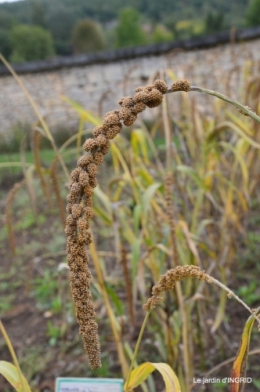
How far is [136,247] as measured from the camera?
3.07ft

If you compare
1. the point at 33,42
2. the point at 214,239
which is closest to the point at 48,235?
the point at 214,239

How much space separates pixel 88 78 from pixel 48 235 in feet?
13.6

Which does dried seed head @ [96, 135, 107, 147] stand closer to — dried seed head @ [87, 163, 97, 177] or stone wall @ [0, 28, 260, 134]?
dried seed head @ [87, 163, 97, 177]

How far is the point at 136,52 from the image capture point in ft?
20.1

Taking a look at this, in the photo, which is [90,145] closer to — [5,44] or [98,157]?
[98,157]

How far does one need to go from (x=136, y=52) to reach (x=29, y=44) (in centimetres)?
835

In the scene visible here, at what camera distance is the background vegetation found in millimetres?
12039

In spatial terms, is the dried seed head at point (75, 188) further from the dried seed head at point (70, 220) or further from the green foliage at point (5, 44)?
the green foliage at point (5, 44)

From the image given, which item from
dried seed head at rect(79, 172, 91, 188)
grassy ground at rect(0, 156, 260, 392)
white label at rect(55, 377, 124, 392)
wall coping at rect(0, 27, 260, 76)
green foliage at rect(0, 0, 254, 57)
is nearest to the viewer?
dried seed head at rect(79, 172, 91, 188)

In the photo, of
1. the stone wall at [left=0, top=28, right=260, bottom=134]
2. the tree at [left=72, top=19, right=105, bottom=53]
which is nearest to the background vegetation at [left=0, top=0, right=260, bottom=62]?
the tree at [left=72, top=19, right=105, bottom=53]

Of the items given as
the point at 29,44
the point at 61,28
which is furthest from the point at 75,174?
the point at 61,28

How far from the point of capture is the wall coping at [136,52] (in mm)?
5605

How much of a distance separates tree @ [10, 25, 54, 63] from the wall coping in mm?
7314

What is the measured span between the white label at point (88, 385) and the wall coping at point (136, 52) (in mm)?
5337
